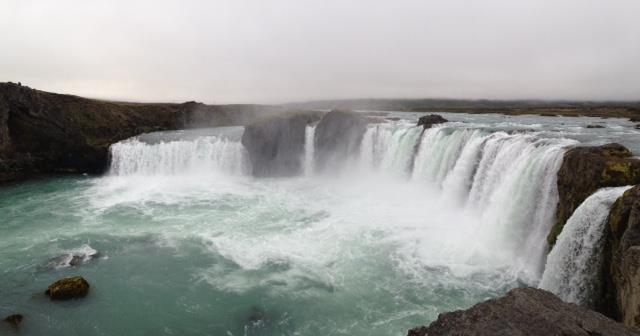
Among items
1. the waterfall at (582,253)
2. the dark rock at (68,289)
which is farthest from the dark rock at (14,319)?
the waterfall at (582,253)

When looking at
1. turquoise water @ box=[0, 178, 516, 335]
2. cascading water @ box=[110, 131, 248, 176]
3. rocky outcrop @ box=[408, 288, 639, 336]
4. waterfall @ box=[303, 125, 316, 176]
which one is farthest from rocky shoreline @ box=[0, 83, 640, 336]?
turquoise water @ box=[0, 178, 516, 335]

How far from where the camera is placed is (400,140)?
34.4 metres

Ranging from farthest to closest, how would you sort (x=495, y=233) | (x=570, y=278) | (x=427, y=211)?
(x=427, y=211) → (x=495, y=233) → (x=570, y=278)

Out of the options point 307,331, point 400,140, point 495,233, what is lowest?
point 307,331

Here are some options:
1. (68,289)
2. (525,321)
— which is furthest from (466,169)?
(68,289)

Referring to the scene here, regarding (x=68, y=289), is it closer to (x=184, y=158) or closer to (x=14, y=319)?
(x=14, y=319)

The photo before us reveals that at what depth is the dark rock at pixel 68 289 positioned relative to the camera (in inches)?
631

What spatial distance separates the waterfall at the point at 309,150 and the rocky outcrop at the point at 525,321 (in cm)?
3540

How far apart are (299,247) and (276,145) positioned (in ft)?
72.5

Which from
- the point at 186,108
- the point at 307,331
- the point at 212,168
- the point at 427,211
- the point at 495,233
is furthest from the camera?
the point at 186,108

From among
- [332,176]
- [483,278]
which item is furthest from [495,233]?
[332,176]

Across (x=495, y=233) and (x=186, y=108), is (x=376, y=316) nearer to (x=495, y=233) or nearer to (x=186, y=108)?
(x=495, y=233)

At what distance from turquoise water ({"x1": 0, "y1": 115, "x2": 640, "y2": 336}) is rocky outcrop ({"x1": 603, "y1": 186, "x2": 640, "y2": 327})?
16.1 feet

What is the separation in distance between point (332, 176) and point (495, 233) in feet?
71.0
